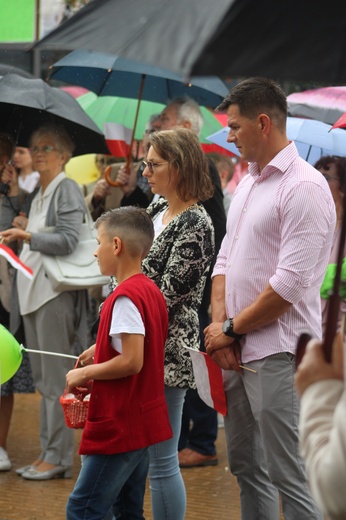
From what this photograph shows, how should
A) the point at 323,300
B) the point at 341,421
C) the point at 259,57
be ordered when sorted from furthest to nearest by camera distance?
the point at 323,300
the point at 259,57
the point at 341,421

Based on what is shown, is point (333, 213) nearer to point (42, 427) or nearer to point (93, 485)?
point (93, 485)

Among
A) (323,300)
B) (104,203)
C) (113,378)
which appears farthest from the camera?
(104,203)

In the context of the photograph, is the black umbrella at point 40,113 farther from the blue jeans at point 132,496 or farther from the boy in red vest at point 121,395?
the blue jeans at point 132,496

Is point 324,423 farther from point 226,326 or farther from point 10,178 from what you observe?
point 10,178

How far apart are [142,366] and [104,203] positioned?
3.80 m

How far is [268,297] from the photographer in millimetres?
4316

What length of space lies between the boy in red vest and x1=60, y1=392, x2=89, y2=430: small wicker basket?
4.1 inches

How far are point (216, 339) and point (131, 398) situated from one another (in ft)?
1.61

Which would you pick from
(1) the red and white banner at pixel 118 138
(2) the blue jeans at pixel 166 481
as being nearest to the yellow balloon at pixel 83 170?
(1) the red and white banner at pixel 118 138

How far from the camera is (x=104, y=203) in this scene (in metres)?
8.05

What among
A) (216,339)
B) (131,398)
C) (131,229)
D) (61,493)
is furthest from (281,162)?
(61,493)

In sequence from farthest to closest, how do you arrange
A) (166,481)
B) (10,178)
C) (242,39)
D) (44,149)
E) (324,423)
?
(10,178), (44,149), (166,481), (242,39), (324,423)

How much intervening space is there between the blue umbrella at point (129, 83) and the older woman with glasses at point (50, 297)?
117 centimetres

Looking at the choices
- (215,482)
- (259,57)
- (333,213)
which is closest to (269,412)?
(333,213)
